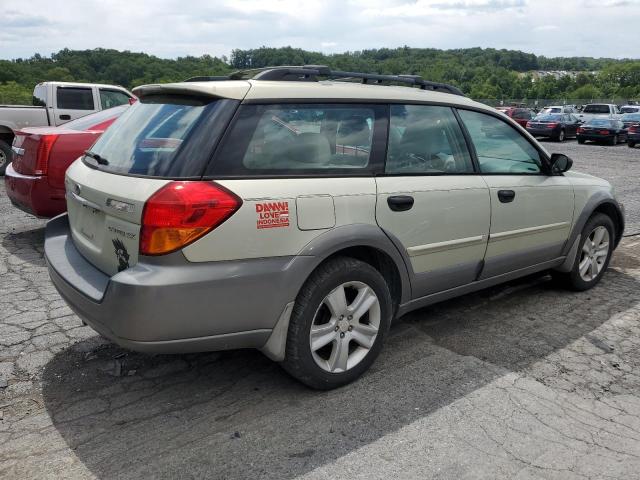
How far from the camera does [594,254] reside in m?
5.07

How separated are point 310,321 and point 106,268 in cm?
109

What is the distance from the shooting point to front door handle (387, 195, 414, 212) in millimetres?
3296

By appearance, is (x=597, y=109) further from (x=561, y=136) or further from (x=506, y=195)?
(x=506, y=195)

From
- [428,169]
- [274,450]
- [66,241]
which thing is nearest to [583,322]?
[428,169]

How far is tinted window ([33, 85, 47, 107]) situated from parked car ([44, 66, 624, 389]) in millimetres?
8920

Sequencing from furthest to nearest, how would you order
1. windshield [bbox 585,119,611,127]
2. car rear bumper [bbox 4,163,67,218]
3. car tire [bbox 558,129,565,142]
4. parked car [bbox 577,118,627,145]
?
car tire [bbox 558,129,565,142] < windshield [bbox 585,119,611,127] < parked car [bbox 577,118,627,145] < car rear bumper [bbox 4,163,67,218]

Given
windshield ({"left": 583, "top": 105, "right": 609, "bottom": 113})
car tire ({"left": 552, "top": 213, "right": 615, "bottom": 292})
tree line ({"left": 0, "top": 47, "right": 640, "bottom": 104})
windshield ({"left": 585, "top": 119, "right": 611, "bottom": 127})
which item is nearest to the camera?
car tire ({"left": 552, "top": 213, "right": 615, "bottom": 292})

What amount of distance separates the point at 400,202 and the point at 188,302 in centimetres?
138

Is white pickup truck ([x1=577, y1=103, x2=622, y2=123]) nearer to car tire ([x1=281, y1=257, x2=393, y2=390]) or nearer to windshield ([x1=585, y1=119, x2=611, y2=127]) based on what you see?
windshield ([x1=585, y1=119, x2=611, y2=127])

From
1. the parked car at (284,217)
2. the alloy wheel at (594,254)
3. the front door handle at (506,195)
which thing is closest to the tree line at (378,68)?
the parked car at (284,217)

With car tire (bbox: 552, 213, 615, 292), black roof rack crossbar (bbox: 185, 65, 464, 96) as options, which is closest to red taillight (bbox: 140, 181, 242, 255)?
black roof rack crossbar (bbox: 185, 65, 464, 96)

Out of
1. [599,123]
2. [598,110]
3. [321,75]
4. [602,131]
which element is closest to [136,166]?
[321,75]

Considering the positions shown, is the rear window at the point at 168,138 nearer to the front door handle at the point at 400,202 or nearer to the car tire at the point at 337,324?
→ the car tire at the point at 337,324

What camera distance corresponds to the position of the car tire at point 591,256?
193 inches
